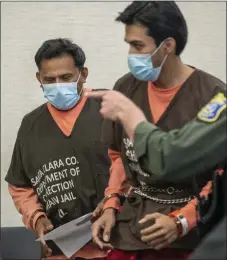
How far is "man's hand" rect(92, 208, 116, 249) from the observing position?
1.58m

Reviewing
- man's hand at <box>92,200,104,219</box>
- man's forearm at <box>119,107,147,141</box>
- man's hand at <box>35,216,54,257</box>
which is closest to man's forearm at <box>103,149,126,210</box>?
man's hand at <box>92,200,104,219</box>

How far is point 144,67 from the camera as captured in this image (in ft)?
4.93

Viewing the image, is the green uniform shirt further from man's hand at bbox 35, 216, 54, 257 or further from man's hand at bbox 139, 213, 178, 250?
man's hand at bbox 35, 216, 54, 257

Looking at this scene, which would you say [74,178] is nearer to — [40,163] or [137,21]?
[40,163]

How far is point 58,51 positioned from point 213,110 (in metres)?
0.78

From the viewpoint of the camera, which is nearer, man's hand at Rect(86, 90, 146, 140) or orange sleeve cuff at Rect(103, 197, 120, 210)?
man's hand at Rect(86, 90, 146, 140)

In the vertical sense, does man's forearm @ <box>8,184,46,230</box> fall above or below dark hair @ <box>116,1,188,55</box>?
below

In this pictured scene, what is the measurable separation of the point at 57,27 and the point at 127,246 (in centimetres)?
151

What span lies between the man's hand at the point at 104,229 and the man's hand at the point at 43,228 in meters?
0.38

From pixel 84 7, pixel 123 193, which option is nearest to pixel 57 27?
pixel 84 7

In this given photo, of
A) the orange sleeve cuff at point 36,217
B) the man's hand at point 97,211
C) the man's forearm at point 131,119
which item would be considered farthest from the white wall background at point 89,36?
the man's forearm at point 131,119

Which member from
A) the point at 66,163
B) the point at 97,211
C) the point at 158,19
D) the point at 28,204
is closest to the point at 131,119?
the point at 158,19

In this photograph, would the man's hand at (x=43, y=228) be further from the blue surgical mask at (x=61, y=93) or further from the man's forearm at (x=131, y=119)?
the man's forearm at (x=131, y=119)

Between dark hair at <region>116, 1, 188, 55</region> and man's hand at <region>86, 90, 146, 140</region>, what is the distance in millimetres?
171
